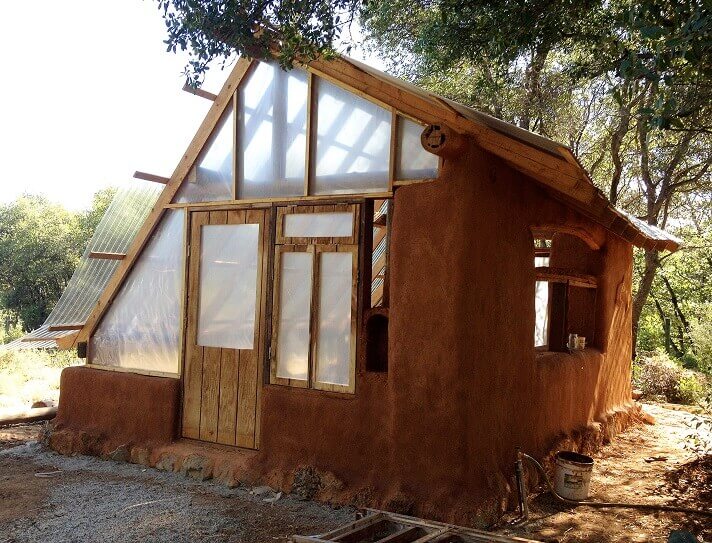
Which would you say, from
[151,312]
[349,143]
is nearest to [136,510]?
[151,312]

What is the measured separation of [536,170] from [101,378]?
17.9 ft

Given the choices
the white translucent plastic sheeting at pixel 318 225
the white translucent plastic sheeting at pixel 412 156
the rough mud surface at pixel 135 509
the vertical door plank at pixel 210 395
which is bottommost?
the rough mud surface at pixel 135 509

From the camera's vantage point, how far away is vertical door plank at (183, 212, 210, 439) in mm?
7441

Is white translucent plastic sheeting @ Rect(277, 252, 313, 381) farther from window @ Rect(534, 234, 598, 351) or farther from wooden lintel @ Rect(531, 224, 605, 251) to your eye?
window @ Rect(534, 234, 598, 351)

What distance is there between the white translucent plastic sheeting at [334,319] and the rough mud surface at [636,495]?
6.73 ft

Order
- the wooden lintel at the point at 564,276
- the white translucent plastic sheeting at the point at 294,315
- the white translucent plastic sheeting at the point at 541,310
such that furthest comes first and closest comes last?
the white translucent plastic sheeting at the point at 541,310
the wooden lintel at the point at 564,276
the white translucent plastic sheeting at the point at 294,315

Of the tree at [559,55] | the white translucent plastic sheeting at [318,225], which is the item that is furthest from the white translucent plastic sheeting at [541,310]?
the white translucent plastic sheeting at [318,225]

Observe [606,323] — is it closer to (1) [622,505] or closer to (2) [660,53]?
(1) [622,505]

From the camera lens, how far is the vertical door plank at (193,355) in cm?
744

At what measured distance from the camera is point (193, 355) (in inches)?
295

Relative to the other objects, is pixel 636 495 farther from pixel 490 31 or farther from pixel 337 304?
pixel 490 31

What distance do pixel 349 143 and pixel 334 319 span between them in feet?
5.64

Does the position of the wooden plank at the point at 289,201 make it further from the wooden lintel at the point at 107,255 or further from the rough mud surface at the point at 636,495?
the rough mud surface at the point at 636,495

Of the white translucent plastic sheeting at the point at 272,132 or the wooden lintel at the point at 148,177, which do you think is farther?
the wooden lintel at the point at 148,177
